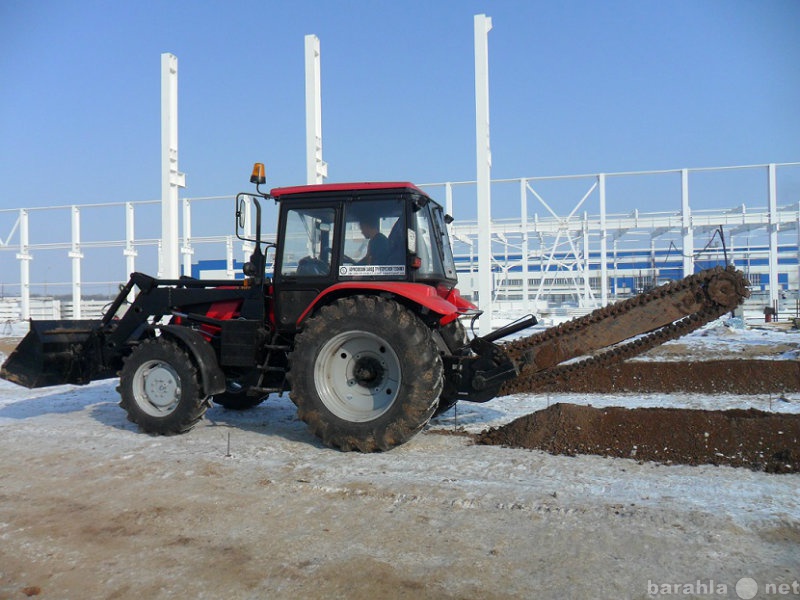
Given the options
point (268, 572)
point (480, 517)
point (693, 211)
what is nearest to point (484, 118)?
point (480, 517)

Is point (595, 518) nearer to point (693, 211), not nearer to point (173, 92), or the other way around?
point (173, 92)

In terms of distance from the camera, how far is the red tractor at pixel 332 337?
5.85 metres

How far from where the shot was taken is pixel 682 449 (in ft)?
18.2

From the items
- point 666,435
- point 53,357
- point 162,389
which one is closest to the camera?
point 666,435

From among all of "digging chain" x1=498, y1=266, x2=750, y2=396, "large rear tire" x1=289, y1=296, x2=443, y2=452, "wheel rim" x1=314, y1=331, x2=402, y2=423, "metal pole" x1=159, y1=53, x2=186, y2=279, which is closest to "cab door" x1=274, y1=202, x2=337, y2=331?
"large rear tire" x1=289, y1=296, x2=443, y2=452

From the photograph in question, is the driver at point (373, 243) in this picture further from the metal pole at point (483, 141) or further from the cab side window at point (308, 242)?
the metal pole at point (483, 141)

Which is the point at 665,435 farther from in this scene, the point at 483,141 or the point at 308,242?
the point at 483,141

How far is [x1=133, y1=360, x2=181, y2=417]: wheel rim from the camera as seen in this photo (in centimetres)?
670

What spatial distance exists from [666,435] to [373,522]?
119 inches

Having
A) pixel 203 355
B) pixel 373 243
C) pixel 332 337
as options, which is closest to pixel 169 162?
pixel 203 355

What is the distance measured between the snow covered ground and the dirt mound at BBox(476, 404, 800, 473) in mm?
244

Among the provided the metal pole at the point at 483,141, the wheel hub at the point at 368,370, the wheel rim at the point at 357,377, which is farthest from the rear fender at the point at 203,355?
the metal pole at the point at 483,141

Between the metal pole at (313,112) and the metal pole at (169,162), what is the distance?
2.87 m

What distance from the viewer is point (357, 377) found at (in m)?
6.14
